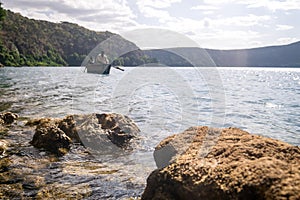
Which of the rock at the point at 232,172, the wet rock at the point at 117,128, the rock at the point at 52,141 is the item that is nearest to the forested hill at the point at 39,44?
the wet rock at the point at 117,128

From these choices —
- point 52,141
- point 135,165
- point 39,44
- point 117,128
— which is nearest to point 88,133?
point 52,141

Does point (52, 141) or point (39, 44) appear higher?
point (39, 44)

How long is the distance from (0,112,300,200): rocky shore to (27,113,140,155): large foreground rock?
0.09 feet

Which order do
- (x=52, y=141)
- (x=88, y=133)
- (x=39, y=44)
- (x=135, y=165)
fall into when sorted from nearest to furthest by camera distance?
(x=135, y=165) < (x=52, y=141) < (x=88, y=133) < (x=39, y=44)

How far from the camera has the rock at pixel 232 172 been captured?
10.1ft

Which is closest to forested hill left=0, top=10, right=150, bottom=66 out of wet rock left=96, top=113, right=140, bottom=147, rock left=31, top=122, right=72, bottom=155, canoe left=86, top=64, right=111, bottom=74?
canoe left=86, top=64, right=111, bottom=74

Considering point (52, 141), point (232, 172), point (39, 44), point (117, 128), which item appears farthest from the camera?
point (39, 44)

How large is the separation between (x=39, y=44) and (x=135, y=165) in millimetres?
165278

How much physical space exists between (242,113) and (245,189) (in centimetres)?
1472

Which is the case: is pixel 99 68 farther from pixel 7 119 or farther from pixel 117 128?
pixel 117 128

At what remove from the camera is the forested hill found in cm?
12802

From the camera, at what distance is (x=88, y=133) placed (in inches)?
332

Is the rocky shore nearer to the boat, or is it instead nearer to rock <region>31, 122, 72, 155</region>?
rock <region>31, 122, 72, 155</region>

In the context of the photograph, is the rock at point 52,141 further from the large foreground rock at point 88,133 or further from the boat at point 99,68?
the boat at point 99,68
